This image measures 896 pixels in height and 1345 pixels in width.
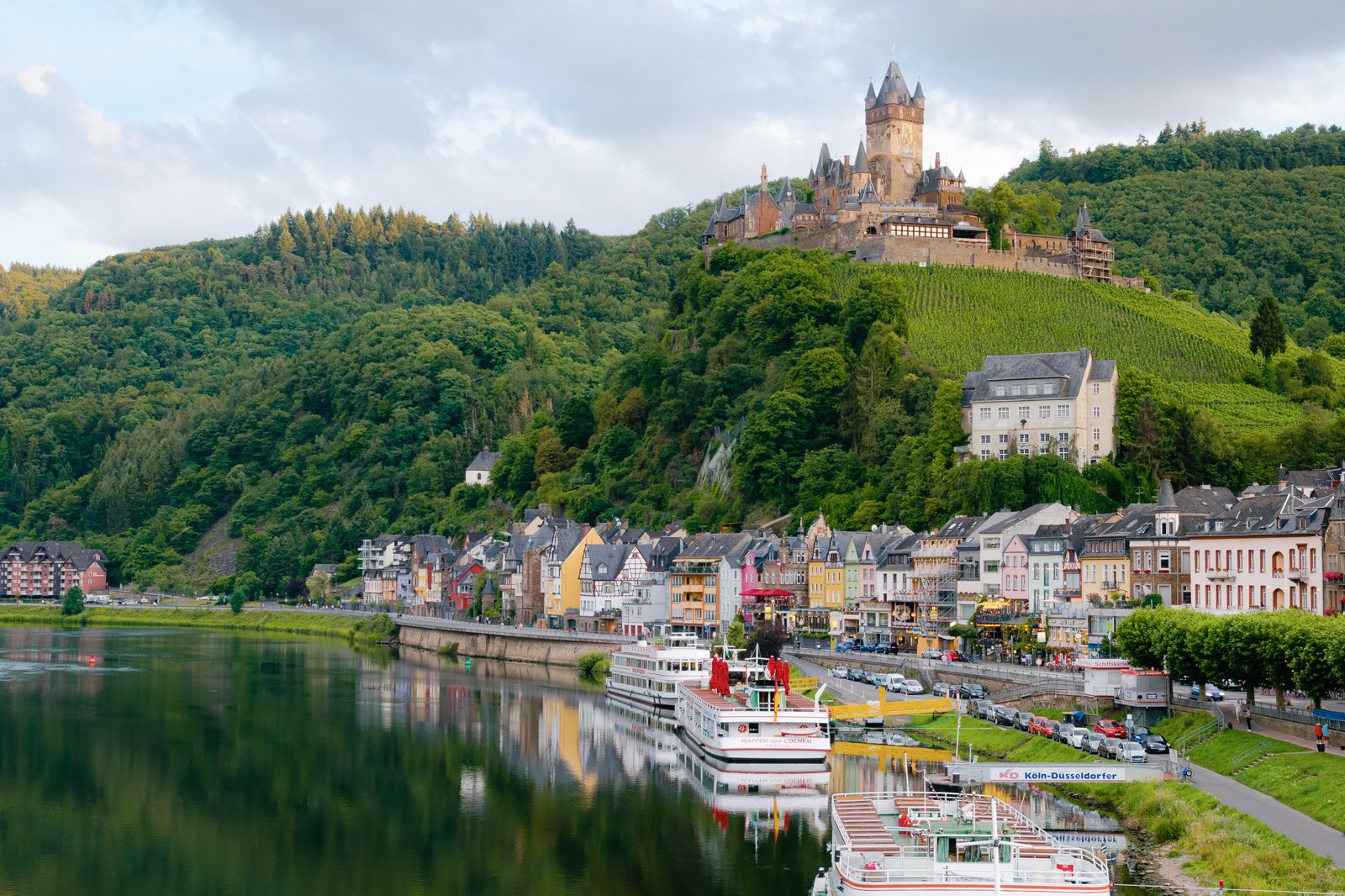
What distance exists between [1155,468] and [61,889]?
65188mm

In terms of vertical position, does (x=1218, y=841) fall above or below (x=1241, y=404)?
below

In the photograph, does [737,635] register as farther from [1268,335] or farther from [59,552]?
[59,552]

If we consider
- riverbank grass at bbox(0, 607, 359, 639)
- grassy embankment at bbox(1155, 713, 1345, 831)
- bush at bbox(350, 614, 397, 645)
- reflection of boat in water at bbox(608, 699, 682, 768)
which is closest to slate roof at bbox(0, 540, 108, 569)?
riverbank grass at bbox(0, 607, 359, 639)

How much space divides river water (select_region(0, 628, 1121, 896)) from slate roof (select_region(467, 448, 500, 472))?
69378mm

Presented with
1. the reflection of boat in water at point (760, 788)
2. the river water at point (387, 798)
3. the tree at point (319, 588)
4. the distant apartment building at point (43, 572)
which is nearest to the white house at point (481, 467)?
the tree at point (319, 588)

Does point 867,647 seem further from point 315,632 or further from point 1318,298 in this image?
point 1318,298

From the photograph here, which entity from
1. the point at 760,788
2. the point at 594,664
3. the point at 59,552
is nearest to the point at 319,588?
the point at 59,552

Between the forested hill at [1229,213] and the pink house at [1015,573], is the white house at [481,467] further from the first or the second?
the pink house at [1015,573]

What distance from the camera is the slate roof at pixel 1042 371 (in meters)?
90.0

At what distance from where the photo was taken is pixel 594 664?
87812 mm

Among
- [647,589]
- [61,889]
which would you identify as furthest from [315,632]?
[61,889]

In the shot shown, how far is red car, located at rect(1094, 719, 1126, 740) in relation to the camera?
162 feet

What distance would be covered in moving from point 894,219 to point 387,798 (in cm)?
8381

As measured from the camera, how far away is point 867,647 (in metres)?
81.9
